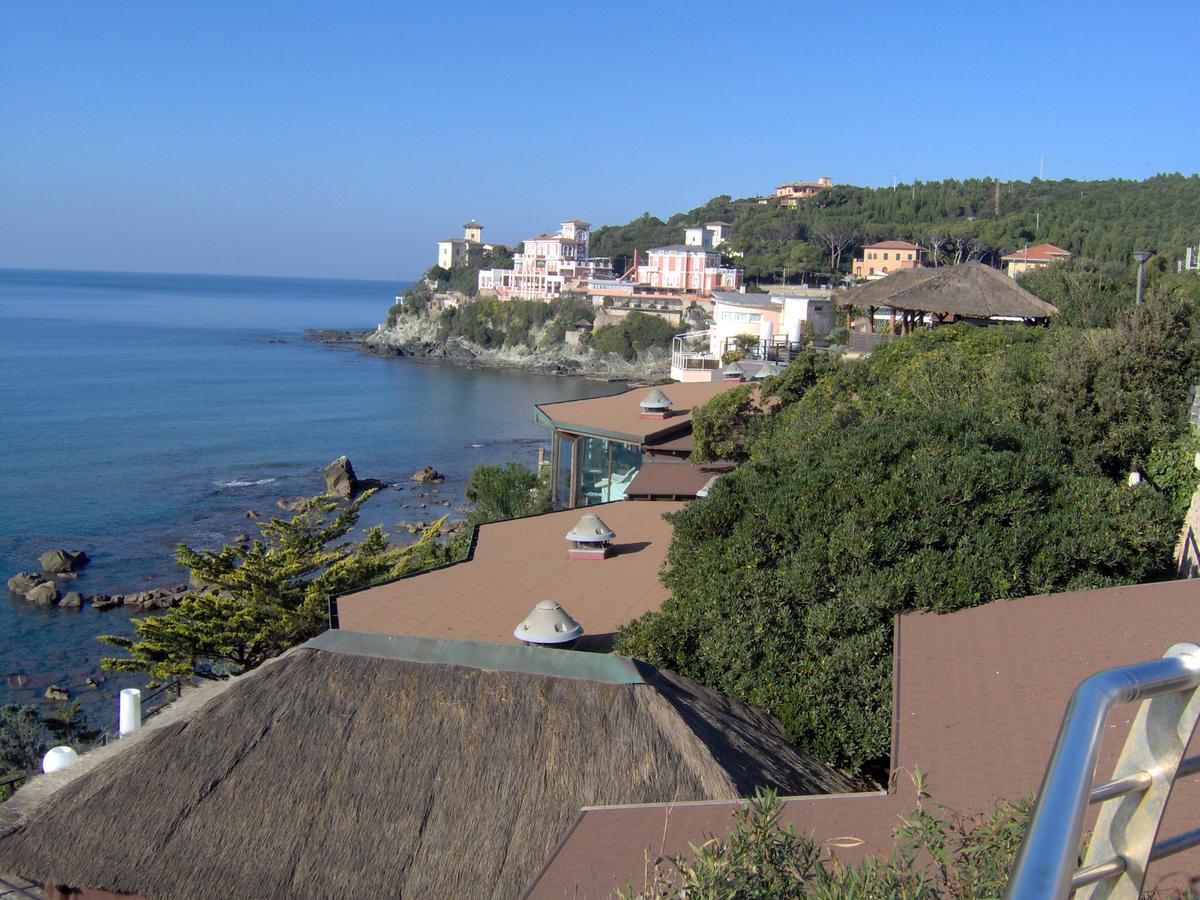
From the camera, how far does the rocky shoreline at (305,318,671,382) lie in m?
76.4

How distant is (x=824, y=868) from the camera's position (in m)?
2.74

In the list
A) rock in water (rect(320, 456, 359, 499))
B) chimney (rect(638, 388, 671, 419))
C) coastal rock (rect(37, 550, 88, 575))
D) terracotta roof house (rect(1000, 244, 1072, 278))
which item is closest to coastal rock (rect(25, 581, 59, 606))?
coastal rock (rect(37, 550, 88, 575))

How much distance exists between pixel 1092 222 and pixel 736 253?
37.4 m

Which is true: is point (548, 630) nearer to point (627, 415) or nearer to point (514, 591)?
point (514, 591)

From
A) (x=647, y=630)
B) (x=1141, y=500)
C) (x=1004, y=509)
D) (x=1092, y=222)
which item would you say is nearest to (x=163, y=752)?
(x=647, y=630)

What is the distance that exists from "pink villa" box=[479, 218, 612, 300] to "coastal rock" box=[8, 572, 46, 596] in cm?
7132

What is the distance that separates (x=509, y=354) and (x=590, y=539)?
7700 centimetres

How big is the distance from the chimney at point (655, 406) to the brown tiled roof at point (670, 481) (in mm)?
1956

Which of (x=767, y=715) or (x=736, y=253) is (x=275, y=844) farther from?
(x=736, y=253)

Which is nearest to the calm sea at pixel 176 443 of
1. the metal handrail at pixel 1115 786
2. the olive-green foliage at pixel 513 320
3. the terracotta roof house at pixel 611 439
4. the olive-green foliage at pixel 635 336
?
the olive-green foliage at pixel 635 336

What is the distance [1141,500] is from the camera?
335 inches

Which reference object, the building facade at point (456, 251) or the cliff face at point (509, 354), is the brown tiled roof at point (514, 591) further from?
the building facade at point (456, 251)

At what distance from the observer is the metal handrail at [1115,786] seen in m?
1.22

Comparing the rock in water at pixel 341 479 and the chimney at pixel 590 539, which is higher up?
the chimney at pixel 590 539
